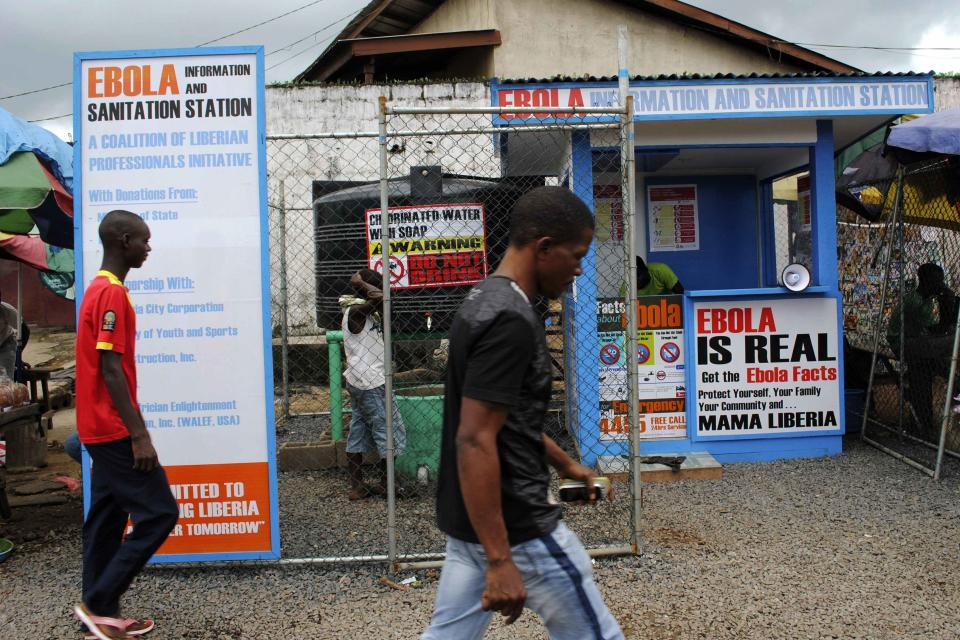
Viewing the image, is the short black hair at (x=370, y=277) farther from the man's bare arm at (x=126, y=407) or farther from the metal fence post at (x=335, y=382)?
the man's bare arm at (x=126, y=407)

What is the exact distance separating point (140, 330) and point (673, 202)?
588 centimetres

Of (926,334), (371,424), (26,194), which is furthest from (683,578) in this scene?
(26,194)

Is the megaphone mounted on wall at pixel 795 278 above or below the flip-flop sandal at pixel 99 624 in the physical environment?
above

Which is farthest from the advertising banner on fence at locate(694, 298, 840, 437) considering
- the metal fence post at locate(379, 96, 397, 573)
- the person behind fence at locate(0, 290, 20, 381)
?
the person behind fence at locate(0, 290, 20, 381)

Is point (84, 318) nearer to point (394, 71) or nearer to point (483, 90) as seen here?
point (483, 90)

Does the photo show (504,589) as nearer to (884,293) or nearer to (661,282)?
(661,282)

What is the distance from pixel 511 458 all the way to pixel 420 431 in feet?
13.3

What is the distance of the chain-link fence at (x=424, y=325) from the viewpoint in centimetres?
543

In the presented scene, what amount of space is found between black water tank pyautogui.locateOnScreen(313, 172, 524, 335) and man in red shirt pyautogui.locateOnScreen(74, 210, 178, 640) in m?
2.75

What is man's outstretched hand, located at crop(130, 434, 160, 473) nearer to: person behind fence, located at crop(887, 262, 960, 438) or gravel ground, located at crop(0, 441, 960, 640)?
gravel ground, located at crop(0, 441, 960, 640)

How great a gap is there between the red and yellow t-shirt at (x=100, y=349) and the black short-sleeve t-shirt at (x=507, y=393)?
6.47 feet

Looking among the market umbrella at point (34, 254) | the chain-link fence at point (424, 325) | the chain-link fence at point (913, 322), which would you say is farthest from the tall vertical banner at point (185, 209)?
the chain-link fence at point (913, 322)

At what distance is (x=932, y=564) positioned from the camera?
178 inches

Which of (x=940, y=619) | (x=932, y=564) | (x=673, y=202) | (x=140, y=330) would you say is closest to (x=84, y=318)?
(x=140, y=330)
